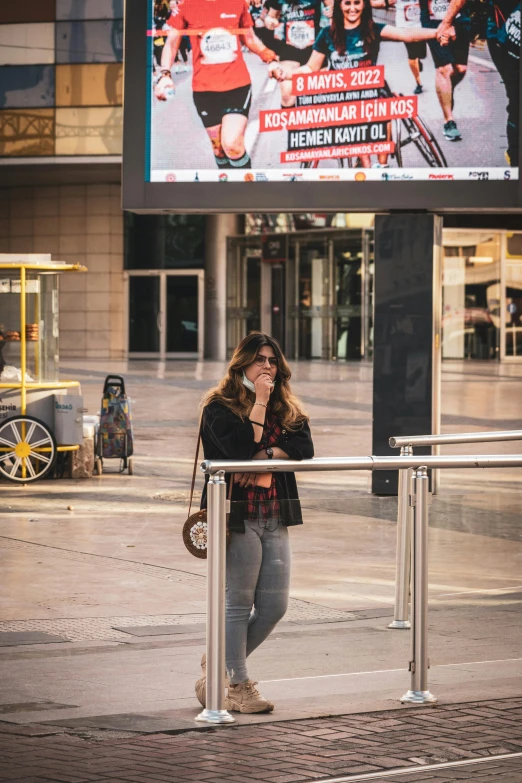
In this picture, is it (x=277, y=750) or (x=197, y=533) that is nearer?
(x=277, y=750)

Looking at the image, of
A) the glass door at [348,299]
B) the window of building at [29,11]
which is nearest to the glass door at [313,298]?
the glass door at [348,299]

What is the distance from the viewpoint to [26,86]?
40.8 meters

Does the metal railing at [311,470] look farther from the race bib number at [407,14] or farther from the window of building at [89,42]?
the window of building at [89,42]

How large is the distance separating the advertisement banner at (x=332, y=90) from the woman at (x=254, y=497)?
6625 millimetres

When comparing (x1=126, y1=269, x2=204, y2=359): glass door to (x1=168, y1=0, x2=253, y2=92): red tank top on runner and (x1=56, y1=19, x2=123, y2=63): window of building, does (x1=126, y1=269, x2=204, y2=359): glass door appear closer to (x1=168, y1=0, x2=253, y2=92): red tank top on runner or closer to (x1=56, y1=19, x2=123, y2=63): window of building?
(x1=56, y1=19, x2=123, y2=63): window of building

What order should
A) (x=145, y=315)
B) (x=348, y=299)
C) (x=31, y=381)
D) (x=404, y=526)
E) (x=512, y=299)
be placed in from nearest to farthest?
(x=404, y=526) < (x=31, y=381) < (x=512, y=299) < (x=348, y=299) < (x=145, y=315)

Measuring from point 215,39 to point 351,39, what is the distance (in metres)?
1.24

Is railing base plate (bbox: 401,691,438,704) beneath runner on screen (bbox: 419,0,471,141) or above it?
beneath

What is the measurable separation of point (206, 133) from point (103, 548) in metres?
4.05

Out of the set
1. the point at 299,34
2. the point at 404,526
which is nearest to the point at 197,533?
the point at 404,526

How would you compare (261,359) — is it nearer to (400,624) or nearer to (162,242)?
(400,624)

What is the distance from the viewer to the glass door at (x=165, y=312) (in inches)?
1805

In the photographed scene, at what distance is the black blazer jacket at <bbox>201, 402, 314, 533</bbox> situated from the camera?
578 centimetres

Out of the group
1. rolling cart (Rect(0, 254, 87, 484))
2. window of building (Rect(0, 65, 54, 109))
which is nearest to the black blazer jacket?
rolling cart (Rect(0, 254, 87, 484))
